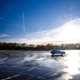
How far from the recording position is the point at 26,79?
36.1 ft

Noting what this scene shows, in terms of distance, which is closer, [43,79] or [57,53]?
[43,79]

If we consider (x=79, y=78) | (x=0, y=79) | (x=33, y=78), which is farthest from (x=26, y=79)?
(x=79, y=78)

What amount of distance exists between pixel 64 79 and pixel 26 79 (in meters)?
2.10

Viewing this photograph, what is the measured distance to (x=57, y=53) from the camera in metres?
29.3

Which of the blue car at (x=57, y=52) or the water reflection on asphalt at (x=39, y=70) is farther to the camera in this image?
the blue car at (x=57, y=52)

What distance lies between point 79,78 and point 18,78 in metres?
3.47

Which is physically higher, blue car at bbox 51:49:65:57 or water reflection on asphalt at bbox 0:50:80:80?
blue car at bbox 51:49:65:57

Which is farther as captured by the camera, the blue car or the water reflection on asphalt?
the blue car

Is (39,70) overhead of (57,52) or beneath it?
beneath

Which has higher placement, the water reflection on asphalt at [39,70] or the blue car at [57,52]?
the blue car at [57,52]

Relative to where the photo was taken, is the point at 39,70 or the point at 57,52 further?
the point at 57,52

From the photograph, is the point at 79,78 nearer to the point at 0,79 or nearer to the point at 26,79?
the point at 26,79

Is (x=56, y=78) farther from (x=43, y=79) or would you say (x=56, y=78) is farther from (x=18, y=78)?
(x=18, y=78)

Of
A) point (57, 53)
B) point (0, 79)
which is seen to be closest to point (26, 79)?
point (0, 79)
